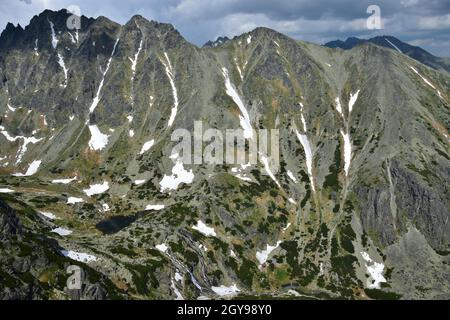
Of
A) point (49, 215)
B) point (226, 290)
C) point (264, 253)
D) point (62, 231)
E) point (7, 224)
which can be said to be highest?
point (49, 215)

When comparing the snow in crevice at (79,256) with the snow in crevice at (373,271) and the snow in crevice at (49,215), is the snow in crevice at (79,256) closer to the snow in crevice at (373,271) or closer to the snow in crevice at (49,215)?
the snow in crevice at (49,215)

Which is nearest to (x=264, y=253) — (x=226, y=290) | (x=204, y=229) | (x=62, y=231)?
(x=204, y=229)

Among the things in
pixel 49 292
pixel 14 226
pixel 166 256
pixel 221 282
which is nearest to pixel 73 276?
pixel 49 292

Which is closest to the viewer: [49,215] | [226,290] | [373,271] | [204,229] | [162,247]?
[226,290]

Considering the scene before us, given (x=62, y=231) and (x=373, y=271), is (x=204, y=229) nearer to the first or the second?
(x=62, y=231)

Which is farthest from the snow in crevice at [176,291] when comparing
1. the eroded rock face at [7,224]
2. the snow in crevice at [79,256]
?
the eroded rock face at [7,224]
